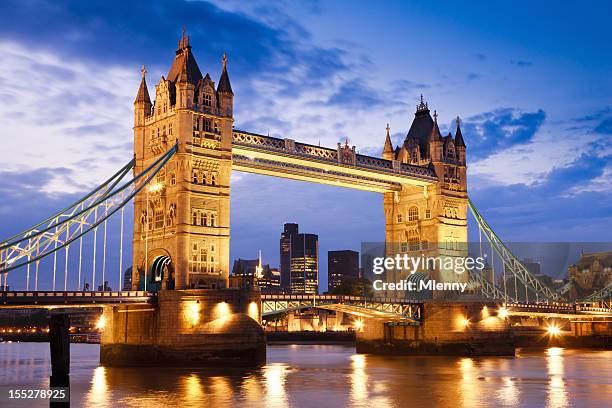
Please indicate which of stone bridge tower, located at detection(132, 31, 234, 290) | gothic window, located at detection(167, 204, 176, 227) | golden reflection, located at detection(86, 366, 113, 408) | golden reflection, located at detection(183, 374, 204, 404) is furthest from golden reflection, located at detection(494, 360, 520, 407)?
gothic window, located at detection(167, 204, 176, 227)

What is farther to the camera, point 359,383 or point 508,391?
point 359,383

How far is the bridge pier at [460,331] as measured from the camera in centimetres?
7831

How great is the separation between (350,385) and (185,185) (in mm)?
22670

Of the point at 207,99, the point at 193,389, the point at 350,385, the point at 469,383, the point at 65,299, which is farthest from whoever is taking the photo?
the point at 207,99

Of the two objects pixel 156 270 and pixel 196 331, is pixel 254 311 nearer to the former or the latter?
pixel 196 331

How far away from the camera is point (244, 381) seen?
166ft

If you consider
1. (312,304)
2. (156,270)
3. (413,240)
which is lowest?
(312,304)

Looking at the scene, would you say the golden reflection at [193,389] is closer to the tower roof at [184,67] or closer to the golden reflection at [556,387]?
the golden reflection at [556,387]

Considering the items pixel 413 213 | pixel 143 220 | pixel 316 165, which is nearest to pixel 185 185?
pixel 143 220

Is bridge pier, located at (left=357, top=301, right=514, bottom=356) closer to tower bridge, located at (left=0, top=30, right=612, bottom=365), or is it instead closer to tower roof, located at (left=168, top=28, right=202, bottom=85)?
tower bridge, located at (left=0, top=30, right=612, bottom=365)

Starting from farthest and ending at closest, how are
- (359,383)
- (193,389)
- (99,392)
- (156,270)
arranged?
(156,270) → (359,383) → (193,389) → (99,392)

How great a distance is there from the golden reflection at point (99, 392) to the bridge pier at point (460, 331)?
1382 inches

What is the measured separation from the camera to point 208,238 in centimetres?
6531

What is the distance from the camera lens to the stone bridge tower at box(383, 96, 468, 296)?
8575 cm
